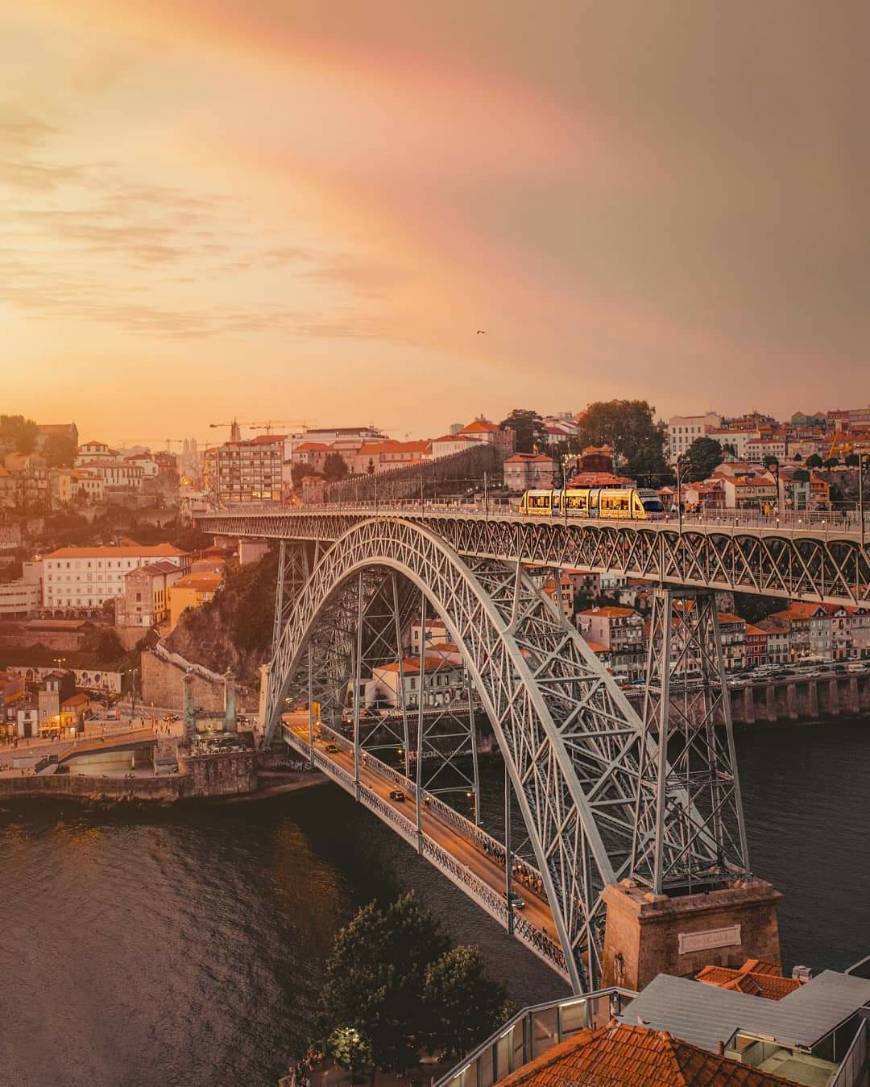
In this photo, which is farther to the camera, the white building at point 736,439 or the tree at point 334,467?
the tree at point 334,467

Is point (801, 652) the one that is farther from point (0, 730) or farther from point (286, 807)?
point (0, 730)

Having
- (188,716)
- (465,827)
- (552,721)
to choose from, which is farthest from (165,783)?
(552,721)

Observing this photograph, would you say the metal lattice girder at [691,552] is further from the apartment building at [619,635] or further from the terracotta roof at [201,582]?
the terracotta roof at [201,582]

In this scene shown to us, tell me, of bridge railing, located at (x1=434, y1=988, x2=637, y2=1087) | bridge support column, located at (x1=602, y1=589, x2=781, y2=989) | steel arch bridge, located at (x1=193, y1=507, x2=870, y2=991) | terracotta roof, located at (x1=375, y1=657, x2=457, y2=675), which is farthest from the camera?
terracotta roof, located at (x1=375, y1=657, x2=457, y2=675)

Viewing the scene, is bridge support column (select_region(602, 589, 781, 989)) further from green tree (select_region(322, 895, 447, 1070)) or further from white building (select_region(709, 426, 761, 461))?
white building (select_region(709, 426, 761, 461))

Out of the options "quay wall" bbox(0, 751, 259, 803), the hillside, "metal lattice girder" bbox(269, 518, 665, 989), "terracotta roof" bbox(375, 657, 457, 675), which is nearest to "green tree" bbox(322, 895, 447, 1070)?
"metal lattice girder" bbox(269, 518, 665, 989)

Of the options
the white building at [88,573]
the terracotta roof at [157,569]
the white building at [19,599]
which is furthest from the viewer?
the white building at [88,573]

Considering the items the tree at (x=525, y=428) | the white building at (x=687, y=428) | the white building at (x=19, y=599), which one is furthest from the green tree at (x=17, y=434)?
the white building at (x=687, y=428)
